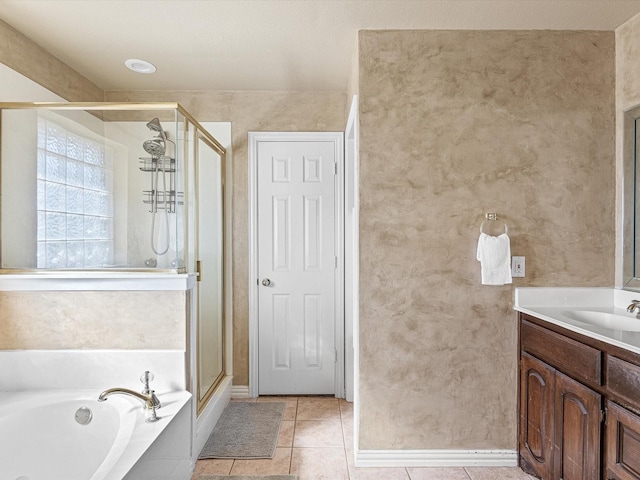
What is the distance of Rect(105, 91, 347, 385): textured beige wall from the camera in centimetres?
322

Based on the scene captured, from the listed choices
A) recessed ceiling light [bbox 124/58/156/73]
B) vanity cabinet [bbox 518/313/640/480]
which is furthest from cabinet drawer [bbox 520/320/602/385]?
recessed ceiling light [bbox 124/58/156/73]

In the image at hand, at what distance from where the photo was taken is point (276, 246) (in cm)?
324

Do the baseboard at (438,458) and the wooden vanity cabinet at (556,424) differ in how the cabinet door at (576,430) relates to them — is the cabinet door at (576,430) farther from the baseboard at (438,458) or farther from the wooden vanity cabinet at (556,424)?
the baseboard at (438,458)

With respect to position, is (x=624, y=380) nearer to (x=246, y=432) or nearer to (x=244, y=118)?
(x=246, y=432)

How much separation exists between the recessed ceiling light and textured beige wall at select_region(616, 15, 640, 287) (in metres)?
2.74

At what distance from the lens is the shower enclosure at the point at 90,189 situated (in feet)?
6.96

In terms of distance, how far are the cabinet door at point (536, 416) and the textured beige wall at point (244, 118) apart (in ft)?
6.41

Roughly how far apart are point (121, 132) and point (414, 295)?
1.75 m

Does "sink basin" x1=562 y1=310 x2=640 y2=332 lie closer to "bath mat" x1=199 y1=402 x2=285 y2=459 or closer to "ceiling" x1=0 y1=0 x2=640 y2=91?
"ceiling" x1=0 y1=0 x2=640 y2=91

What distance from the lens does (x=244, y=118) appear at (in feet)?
10.6

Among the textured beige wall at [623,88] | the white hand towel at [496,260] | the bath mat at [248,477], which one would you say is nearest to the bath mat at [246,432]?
the bath mat at [248,477]

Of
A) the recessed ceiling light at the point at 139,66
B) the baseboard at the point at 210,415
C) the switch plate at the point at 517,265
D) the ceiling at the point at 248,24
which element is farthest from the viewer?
the recessed ceiling light at the point at 139,66

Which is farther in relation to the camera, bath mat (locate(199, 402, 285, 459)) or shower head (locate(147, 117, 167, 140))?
bath mat (locate(199, 402, 285, 459))

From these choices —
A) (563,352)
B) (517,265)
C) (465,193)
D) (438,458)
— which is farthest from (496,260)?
(438,458)
